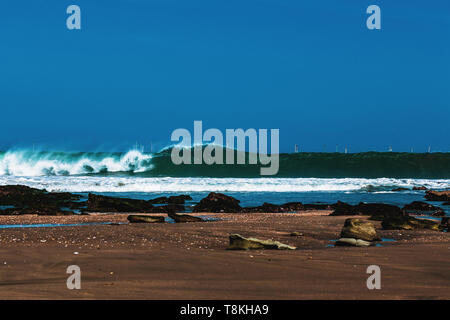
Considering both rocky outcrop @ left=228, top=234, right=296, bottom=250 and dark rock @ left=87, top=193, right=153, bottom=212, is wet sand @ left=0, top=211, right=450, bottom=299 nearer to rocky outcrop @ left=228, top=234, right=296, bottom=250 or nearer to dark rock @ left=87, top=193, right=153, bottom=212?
rocky outcrop @ left=228, top=234, right=296, bottom=250

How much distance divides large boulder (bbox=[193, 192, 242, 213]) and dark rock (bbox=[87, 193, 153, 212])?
142 cm

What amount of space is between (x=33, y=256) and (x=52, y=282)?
1467 millimetres

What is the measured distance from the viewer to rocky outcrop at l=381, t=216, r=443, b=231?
29.5 ft

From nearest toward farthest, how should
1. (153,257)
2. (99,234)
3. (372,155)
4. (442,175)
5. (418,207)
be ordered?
1. (153,257)
2. (99,234)
3. (418,207)
4. (442,175)
5. (372,155)

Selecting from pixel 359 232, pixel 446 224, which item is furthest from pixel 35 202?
pixel 446 224

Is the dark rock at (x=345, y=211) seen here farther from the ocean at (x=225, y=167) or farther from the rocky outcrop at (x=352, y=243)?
the ocean at (x=225, y=167)

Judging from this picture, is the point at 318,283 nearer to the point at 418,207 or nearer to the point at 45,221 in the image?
the point at 45,221

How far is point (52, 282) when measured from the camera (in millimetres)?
4379

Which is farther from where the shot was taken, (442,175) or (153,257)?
(442,175)

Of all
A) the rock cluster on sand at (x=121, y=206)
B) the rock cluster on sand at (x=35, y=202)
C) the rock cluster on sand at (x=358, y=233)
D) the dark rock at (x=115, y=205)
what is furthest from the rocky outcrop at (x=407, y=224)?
the rock cluster on sand at (x=35, y=202)

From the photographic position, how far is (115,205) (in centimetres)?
1480

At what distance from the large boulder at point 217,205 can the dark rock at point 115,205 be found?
4.64 feet

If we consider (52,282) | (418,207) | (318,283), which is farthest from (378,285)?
(418,207)
